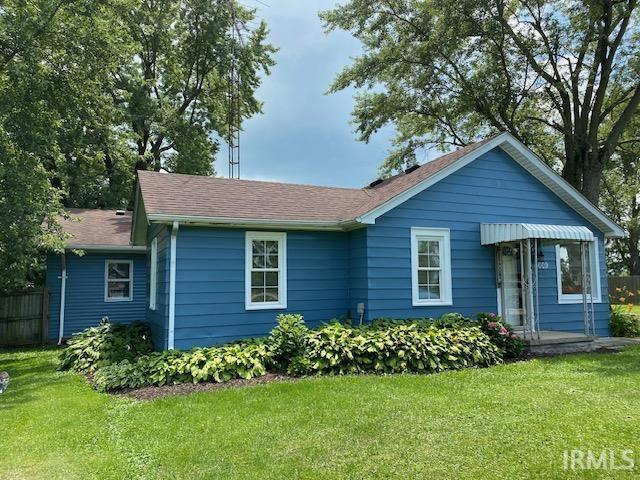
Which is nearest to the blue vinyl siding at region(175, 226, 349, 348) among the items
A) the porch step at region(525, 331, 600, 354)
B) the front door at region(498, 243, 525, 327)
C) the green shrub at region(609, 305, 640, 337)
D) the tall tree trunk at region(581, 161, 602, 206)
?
the front door at region(498, 243, 525, 327)

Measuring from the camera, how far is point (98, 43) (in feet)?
41.0

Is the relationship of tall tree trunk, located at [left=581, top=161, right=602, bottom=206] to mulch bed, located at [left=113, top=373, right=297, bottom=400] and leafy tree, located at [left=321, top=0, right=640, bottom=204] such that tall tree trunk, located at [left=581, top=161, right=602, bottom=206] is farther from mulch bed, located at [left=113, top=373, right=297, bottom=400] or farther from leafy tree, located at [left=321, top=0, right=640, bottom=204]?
mulch bed, located at [left=113, top=373, right=297, bottom=400]

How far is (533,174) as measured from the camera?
1157 centimetres

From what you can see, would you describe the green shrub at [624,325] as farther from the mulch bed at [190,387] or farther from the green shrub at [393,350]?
the mulch bed at [190,387]

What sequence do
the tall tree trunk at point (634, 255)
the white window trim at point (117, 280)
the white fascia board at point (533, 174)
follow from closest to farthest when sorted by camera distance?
the white fascia board at point (533, 174), the white window trim at point (117, 280), the tall tree trunk at point (634, 255)

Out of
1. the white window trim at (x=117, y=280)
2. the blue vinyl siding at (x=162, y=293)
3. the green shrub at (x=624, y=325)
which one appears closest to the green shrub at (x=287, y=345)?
the blue vinyl siding at (x=162, y=293)

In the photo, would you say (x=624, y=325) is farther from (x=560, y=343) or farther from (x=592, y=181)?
(x=592, y=181)

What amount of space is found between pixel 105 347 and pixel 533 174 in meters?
10.9

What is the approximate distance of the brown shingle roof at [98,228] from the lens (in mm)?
13766

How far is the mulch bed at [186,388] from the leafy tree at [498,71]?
14380mm

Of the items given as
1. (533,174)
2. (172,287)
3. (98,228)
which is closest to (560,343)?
(533,174)

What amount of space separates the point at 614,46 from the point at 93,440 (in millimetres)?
19416

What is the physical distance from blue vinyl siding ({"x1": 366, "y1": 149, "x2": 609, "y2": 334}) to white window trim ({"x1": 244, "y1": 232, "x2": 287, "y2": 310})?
6.04ft

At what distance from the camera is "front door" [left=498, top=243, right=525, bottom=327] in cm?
1100
